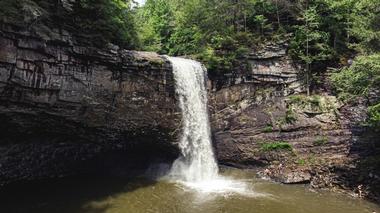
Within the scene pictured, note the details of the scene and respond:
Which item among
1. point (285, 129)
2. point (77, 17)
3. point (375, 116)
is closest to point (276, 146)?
point (285, 129)

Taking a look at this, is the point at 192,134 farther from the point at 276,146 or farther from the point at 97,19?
the point at 97,19

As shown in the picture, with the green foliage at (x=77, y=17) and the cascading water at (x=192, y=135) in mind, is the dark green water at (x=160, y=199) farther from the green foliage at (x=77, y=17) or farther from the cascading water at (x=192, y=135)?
the green foliage at (x=77, y=17)

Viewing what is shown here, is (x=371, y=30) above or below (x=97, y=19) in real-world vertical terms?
below

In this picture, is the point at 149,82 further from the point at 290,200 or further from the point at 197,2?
the point at 197,2

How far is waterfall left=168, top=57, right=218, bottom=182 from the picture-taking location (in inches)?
794

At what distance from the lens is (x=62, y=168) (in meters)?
19.7

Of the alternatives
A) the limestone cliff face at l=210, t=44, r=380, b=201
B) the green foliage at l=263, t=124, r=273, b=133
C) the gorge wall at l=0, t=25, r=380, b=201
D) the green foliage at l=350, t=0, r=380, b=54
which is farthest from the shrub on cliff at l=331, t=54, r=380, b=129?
the green foliage at l=263, t=124, r=273, b=133

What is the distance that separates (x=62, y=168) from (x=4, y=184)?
314 centimetres

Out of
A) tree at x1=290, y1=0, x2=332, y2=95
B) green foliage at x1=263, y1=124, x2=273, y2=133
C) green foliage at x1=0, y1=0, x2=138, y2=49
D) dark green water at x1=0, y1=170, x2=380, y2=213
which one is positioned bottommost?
dark green water at x1=0, y1=170, x2=380, y2=213

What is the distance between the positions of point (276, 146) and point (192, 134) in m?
5.40

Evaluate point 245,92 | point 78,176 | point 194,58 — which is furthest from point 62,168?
point 245,92

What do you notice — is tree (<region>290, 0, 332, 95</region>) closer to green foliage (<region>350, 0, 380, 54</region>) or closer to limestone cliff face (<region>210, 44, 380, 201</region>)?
limestone cliff face (<region>210, 44, 380, 201</region>)

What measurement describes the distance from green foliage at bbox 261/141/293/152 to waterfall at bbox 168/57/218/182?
3411 mm

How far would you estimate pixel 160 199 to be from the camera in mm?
15969
